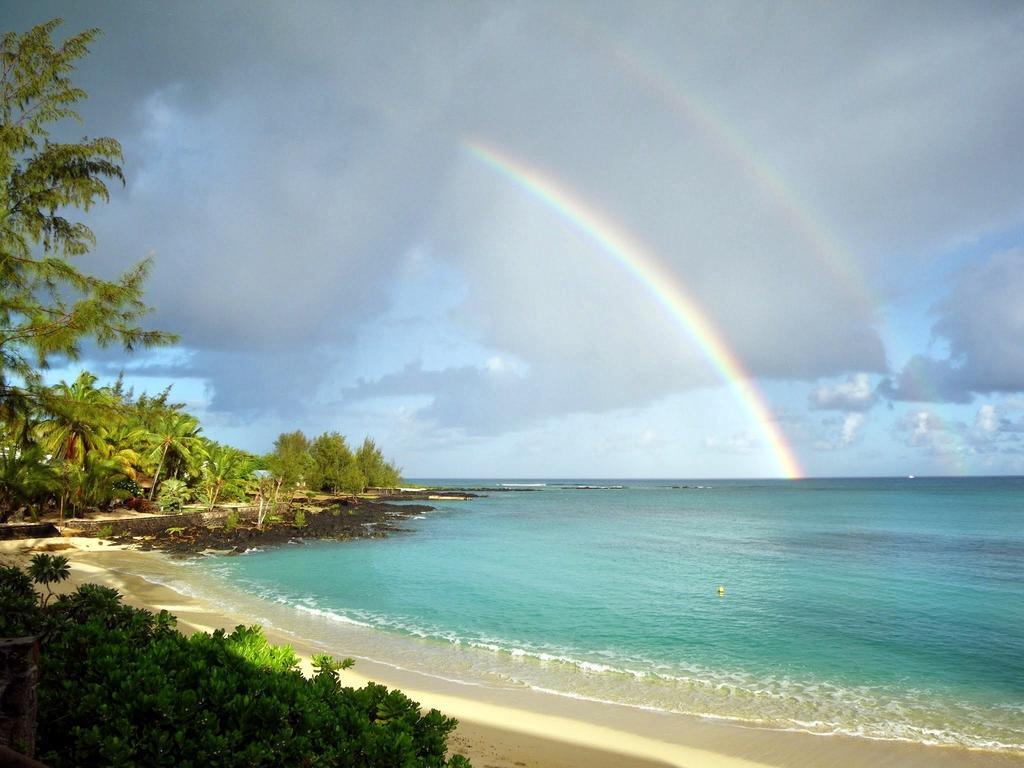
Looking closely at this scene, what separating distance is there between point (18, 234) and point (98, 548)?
1056 inches

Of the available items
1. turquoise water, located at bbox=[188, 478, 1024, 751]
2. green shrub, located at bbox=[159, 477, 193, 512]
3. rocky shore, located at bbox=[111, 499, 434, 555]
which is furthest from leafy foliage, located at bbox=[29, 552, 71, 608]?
green shrub, located at bbox=[159, 477, 193, 512]

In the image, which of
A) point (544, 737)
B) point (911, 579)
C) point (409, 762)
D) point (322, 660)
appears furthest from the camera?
point (911, 579)

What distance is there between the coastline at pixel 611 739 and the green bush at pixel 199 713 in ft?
14.3

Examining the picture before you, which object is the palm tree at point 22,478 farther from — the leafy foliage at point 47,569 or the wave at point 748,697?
the wave at point 748,697

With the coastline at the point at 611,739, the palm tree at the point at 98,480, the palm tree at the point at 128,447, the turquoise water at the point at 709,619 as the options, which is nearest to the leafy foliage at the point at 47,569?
the coastline at the point at 611,739

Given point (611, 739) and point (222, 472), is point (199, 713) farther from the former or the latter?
point (222, 472)

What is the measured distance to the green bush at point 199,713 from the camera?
4500 millimetres

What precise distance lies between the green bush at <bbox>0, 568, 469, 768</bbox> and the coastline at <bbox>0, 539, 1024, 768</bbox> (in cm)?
437

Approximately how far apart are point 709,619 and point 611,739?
505 inches

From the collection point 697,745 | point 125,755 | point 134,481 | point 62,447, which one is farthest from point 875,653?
point 134,481

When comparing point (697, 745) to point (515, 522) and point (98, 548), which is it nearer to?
point (98, 548)

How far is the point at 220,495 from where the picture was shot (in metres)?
59.5

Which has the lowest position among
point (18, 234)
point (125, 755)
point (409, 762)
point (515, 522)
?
point (515, 522)

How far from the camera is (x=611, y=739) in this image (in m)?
10.5
